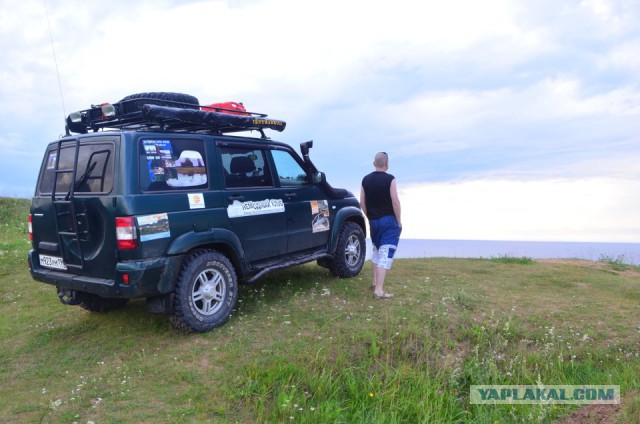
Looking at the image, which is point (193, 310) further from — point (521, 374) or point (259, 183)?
point (521, 374)

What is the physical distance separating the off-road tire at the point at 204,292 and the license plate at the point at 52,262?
1385 mm

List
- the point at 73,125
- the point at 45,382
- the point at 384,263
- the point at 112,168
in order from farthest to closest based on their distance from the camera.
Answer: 1. the point at 384,263
2. the point at 73,125
3. the point at 112,168
4. the point at 45,382

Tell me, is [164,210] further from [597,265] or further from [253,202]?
[597,265]

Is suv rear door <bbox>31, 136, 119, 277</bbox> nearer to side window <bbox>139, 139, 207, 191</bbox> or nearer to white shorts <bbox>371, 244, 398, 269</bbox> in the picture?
side window <bbox>139, 139, 207, 191</bbox>

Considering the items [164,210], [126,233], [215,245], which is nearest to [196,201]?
[164,210]

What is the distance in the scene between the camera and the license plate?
509cm

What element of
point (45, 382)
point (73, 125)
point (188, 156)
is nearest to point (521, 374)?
point (188, 156)

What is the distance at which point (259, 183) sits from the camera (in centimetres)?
596

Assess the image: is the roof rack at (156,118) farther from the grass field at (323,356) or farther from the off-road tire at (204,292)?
the grass field at (323,356)

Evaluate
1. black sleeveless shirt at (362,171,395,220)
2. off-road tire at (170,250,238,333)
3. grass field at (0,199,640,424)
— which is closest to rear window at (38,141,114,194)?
off-road tire at (170,250,238,333)

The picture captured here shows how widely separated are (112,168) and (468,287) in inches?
211

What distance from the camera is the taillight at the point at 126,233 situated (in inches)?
174

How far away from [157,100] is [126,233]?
1611 millimetres

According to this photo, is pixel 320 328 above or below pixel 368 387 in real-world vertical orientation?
above
